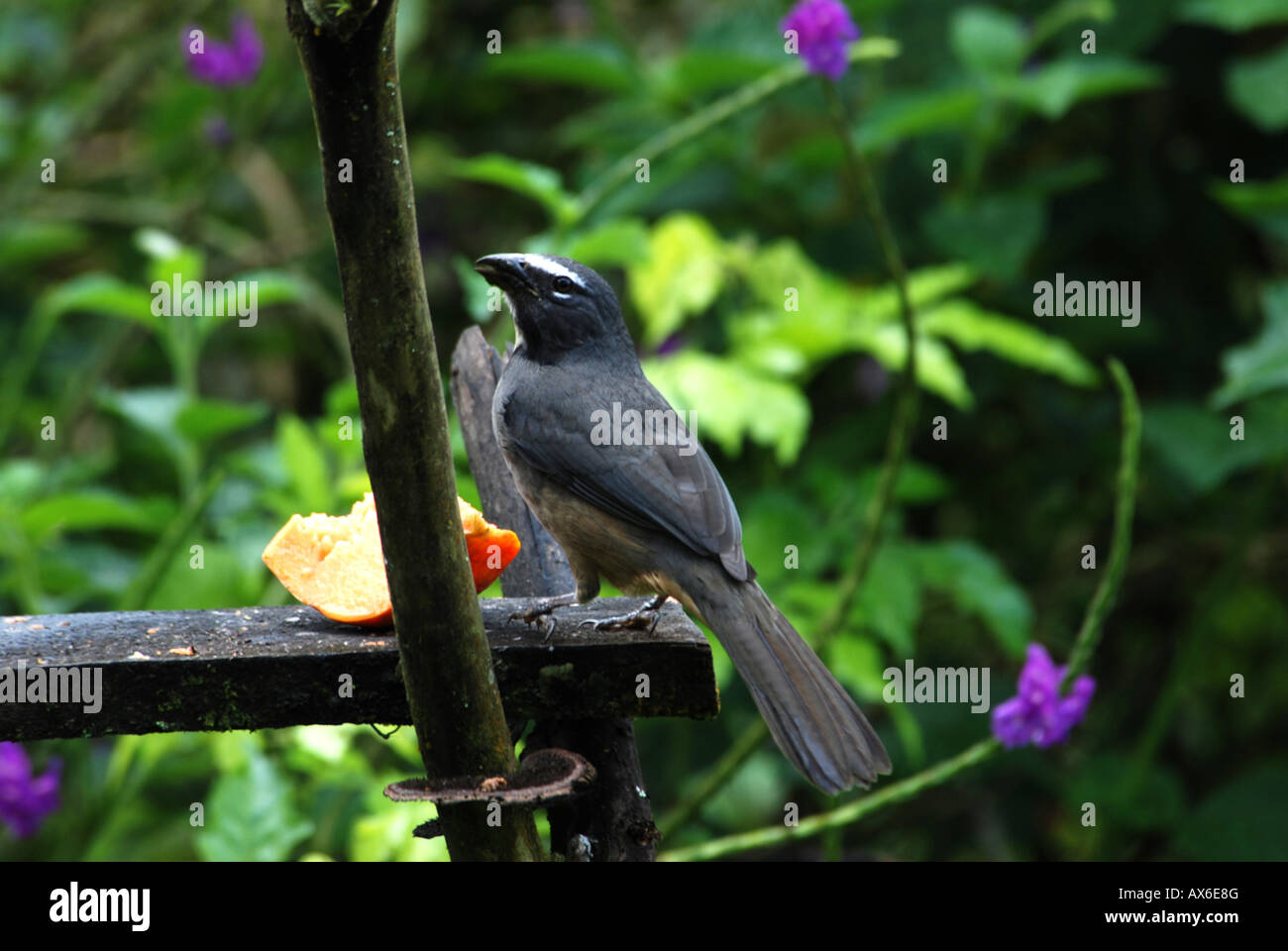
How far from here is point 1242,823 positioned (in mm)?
4355

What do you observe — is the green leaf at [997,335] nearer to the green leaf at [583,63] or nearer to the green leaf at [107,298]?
the green leaf at [583,63]

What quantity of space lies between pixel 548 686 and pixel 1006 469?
322 cm

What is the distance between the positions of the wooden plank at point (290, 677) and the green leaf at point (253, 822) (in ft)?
2.80

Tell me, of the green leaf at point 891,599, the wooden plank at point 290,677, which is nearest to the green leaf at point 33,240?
the green leaf at point 891,599

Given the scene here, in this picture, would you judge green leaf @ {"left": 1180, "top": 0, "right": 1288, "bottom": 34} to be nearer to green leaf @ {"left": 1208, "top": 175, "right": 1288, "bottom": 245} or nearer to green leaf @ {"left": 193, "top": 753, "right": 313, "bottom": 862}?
green leaf @ {"left": 1208, "top": 175, "right": 1288, "bottom": 245}


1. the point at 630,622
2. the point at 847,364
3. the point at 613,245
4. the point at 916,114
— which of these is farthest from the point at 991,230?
the point at 630,622

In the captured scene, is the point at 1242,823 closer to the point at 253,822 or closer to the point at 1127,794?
the point at 1127,794

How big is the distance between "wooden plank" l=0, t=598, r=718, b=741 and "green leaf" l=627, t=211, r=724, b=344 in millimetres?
1964

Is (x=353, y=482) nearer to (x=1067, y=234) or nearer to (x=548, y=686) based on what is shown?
(x=548, y=686)

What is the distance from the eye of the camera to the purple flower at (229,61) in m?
4.89

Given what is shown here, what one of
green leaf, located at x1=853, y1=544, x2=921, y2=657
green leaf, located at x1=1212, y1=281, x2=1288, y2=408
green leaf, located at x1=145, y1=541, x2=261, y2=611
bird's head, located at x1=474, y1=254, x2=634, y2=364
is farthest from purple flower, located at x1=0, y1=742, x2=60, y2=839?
green leaf, located at x1=1212, y1=281, x2=1288, y2=408

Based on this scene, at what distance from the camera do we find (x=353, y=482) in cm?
336

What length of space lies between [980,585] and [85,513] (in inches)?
96.2
